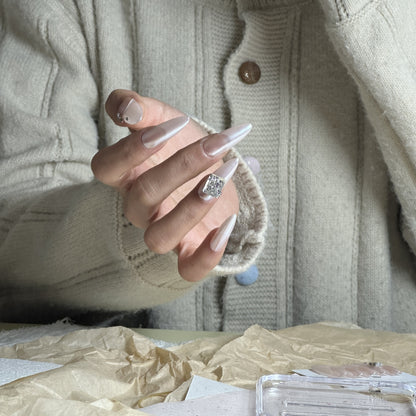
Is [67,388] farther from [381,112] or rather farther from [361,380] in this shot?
[381,112]

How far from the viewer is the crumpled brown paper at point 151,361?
0.84ft

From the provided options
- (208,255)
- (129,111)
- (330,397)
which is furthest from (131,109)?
(330,397)

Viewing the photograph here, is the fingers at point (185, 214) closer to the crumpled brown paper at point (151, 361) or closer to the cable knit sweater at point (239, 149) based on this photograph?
the crumpled brown paper at point (151, 361)

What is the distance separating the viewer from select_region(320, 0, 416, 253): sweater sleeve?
437 mm

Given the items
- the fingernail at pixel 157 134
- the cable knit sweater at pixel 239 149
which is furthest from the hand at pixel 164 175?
the cable knit sweater at pixel 239 149

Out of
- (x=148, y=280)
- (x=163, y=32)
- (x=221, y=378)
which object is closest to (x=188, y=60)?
(x=163, y=32)

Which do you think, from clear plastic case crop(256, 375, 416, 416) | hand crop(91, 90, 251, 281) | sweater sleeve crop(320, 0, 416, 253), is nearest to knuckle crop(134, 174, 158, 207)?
hand crop(91, 90, 251, 281)

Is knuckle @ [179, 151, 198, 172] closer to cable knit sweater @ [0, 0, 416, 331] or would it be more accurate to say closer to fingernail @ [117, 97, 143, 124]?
fingernail @ [117, 97, 143, 124]

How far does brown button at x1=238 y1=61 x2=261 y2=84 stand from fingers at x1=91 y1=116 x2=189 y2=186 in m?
0.24

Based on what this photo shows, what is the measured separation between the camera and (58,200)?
1.61ft

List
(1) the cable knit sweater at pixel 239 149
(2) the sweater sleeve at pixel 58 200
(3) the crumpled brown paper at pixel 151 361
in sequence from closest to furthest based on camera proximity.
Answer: (3) the crumpled brown paper at pixel 151 361, (2) the sweater sleeve at pixel 58 200, (1) the cable knit sweater at pixel 239 149

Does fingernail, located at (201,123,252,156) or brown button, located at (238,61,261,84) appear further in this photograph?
brown button, located at (238,61,261,84)

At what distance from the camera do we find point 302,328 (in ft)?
1.31

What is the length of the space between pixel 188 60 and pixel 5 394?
41cm
